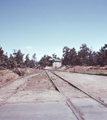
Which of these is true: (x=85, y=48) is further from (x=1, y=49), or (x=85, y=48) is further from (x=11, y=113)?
(x=11, y=113)

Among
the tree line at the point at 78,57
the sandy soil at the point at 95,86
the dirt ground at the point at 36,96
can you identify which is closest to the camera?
the dirt ground at the point at 36,96

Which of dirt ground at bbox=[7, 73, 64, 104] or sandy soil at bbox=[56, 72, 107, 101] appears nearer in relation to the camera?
dirt ground at bbox=[7, 73, 64, 104]

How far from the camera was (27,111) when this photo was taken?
14.9 feet

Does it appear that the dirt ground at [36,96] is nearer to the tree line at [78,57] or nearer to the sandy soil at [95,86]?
the sandy soil at [95,86]

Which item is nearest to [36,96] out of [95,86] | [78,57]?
[95,86]

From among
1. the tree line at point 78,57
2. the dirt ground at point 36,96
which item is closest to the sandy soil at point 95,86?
the dirt ground at point 36,96

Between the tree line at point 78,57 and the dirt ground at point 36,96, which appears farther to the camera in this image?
the tree line at point 78,57

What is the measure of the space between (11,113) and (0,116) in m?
0.39

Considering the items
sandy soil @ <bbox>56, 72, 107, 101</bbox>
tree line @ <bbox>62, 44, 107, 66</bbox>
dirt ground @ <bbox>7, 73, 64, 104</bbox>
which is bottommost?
sandy soil @ <bbox>56, 72, 107, 101</bbox>

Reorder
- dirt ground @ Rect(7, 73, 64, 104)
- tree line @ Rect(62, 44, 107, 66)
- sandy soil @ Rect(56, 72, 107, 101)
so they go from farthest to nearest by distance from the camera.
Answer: tree line @ Rect(62, 44, 107, 66) < sandy soil @ Rect(56, 72, 107, 101) < dirt ground @ Rect(7, 73, 64, 104)

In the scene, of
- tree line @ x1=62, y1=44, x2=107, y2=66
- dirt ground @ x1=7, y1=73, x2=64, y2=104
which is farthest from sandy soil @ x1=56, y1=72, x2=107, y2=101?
tree line @ x1=62, y1=44, x2=107, y2=66

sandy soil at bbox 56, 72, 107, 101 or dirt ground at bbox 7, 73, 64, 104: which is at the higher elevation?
dirt ground at bbox 7, 73, 64, 104

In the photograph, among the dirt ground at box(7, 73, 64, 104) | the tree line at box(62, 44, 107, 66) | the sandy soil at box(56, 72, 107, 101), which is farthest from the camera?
the tree line at box(62, 44, 107, 66)

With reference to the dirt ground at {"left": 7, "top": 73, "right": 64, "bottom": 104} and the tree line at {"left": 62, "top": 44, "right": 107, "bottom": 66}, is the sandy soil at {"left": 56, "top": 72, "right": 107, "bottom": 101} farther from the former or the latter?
the tree line at {"left": 62, "top": 44, "right": 107, "bottom": 66}
